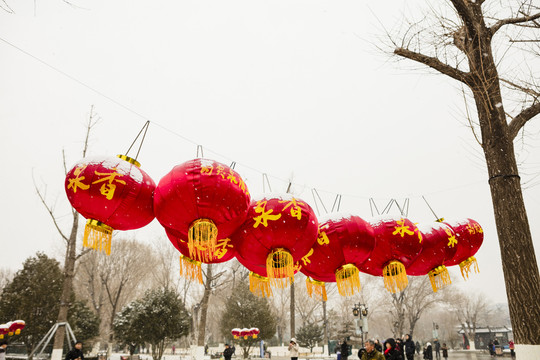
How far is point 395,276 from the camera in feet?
17.1

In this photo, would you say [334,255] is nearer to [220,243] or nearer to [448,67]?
[220,243]

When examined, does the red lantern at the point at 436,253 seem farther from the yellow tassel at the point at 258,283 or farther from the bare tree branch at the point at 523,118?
the yellow tassel at the point at 258,283

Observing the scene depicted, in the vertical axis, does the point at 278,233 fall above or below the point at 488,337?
above

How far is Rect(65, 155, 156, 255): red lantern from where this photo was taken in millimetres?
3783

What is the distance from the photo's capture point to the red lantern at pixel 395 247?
5.17 m

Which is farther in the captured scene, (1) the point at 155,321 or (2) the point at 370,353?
(1) the point at 155,321

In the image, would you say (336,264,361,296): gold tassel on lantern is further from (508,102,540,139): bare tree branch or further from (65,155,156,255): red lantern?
(508,102,540,139): bare tree branch

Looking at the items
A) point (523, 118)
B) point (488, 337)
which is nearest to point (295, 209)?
point (523, 118)

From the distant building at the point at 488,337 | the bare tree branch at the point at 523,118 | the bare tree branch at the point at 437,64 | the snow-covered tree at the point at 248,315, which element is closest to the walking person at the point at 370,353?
the bare tree branch at the point at 523,118

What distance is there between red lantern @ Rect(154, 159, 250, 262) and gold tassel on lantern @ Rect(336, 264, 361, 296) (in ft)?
6.40

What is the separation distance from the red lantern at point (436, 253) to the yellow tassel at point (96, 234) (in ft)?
14.1

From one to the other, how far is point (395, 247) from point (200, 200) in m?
3.04

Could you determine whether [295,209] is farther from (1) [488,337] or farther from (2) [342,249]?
(1) [488,337]

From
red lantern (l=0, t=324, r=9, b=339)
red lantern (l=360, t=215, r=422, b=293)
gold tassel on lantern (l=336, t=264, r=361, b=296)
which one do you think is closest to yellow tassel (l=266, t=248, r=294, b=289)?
gold tassel on lantern (l=336, t=264, r=361, b=296)
